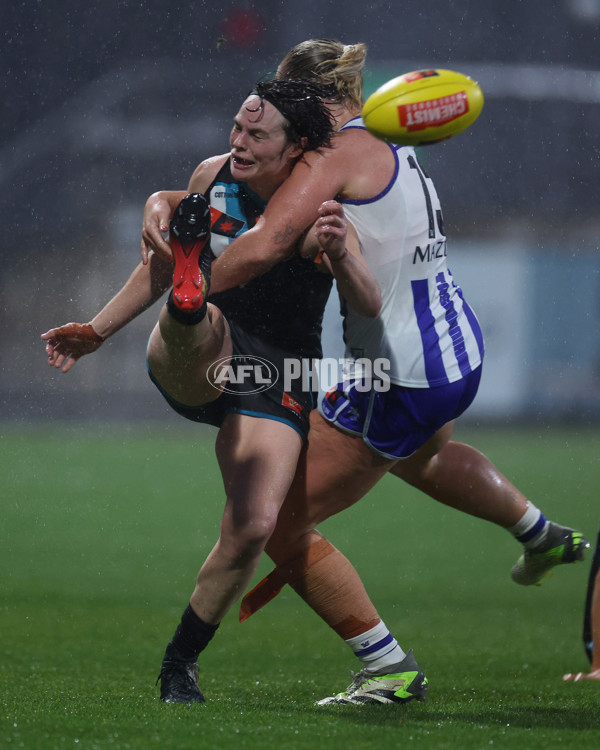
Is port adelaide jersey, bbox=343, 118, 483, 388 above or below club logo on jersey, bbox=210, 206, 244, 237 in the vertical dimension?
below

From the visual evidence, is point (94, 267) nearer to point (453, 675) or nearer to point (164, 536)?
point (164, 536)

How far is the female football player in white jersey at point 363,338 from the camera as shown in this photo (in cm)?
288

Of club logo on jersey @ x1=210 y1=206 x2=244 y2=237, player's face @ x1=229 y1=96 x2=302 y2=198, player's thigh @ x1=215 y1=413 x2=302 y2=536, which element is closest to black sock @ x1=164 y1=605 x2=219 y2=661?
player's thigh @ x1=215 y1=413 x2=302 y2=536

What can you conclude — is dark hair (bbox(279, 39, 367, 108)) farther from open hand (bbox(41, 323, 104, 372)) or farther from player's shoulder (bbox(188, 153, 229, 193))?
open hand (bbox(41, 323, 104, 372))

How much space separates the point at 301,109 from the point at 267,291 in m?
0.50

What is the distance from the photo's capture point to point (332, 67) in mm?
3121

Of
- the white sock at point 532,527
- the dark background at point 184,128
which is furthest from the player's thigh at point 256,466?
the dark background at point 184,128

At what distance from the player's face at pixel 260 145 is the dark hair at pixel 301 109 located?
0.8 inches

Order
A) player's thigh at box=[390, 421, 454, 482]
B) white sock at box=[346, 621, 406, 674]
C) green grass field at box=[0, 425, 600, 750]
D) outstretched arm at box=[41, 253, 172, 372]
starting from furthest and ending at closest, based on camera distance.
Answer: player's thigh at box=[390, 421, 454, 482] → outstretched arm at box=[41, 253, 172, 372] → white sock at box=[346, 621, 406, 674] → green grass field at box=[0, 425, 600, 750]

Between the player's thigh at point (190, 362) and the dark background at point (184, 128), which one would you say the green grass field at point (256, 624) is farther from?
the dark background at point (184, 128)

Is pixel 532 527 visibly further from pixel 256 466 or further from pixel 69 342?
pixel 69 342

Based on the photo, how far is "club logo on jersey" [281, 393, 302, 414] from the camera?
118 inches

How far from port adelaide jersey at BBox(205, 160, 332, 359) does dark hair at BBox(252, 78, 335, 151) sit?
24 cm

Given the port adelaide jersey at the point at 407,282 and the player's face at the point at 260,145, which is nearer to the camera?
the port adelaide jersey at the point at 407,282
